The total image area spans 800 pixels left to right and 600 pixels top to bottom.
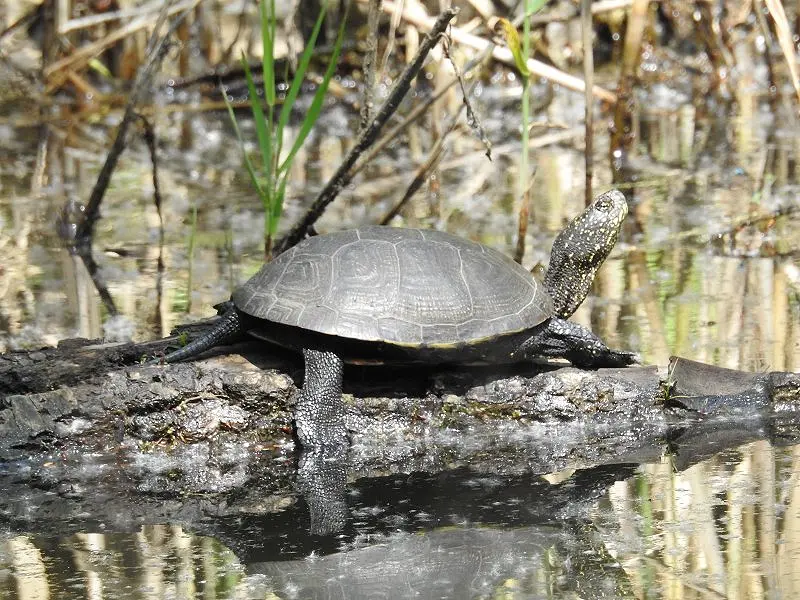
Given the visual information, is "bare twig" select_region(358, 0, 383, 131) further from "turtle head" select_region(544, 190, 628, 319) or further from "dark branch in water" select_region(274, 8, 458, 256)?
"turtle head" select_region(544, 190, 628, 319)

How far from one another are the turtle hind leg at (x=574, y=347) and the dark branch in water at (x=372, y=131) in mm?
1482

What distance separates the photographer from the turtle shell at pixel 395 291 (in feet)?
13.8

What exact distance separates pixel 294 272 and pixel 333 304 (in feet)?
0.79

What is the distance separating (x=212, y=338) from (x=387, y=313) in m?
0.72

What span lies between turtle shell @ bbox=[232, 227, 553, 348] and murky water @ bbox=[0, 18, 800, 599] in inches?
22.0

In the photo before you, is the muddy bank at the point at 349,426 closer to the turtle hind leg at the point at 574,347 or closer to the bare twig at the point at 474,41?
the turtle hind leg at the point at 574,347

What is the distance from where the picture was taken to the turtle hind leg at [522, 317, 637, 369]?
447cm

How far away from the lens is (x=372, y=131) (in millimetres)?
5641

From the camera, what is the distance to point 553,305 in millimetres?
4707

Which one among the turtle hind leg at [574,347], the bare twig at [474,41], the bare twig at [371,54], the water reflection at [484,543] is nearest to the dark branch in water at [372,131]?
the bare twig at [371,54]

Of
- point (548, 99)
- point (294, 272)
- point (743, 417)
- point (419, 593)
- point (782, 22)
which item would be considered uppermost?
point (548, 99)

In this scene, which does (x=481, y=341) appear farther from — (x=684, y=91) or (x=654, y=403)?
(x=684, y=91)

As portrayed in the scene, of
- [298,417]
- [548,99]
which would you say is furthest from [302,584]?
[548,99]

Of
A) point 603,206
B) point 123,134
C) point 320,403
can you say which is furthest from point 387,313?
point 123,134
